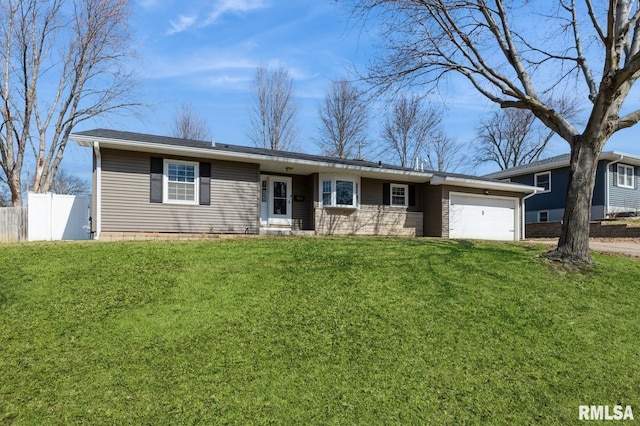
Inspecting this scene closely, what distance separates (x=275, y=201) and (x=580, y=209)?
9.35 meters

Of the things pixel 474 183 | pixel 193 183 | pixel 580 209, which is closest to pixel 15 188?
pixel 193 183

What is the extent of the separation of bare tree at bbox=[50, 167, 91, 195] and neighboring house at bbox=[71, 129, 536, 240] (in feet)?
117

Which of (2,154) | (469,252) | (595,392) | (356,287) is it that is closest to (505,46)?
(469,252)

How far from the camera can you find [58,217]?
11.6 metres

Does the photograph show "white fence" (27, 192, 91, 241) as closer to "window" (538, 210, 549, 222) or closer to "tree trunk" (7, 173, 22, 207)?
"tree trunk" (7, 173, 22, 207)

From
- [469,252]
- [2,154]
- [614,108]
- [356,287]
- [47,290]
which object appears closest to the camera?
[47,290]

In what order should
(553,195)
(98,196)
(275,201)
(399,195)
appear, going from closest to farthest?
(98,196), (275,201), (399,195), (553,195)

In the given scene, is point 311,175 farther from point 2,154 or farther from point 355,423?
point 2,154

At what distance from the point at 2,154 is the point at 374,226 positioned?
17592 millimetres

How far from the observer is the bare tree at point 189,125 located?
97.7ft

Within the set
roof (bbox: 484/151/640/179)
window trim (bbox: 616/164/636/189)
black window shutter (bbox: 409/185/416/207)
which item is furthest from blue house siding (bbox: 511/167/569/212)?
black window shutter (bbox: 409/185/416/207)

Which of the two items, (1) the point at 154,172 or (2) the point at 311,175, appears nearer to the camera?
(1) the point at 154,172

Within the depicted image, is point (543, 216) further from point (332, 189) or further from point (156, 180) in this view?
point (156, 180)

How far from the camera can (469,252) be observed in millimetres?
8281
